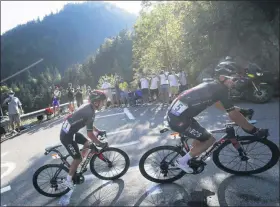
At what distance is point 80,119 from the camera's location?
5.43 m

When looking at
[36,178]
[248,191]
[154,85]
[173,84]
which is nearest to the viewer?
[248,191]

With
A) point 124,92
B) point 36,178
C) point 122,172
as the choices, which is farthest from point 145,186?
point 124,92

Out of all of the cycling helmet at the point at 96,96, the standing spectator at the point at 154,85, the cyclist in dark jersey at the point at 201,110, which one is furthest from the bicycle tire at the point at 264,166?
the standing spectator at the point at 154,85

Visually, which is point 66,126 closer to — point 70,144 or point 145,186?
point 70,144

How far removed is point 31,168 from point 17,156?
1.83 meters

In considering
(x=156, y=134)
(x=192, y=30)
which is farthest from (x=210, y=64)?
(x=156, y=134)

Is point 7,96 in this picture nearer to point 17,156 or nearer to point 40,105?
point 40,105

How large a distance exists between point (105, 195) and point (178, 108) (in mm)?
2484

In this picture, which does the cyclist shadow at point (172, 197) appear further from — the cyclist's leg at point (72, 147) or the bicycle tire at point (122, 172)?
the cyclist's leg at point (72, 147)

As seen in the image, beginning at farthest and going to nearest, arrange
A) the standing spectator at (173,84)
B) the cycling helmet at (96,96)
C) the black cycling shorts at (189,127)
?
the standing spectator at (173,84) < the cycling helmet at (96,96) < the black cycling shorts at (189,127)

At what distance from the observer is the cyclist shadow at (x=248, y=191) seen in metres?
4.81

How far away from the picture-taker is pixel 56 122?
10.8 metres

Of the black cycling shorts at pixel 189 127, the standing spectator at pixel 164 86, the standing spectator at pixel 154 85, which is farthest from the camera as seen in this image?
the standing spectator at pixel 154 85

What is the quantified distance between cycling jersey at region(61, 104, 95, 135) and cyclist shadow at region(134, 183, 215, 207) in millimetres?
1801
